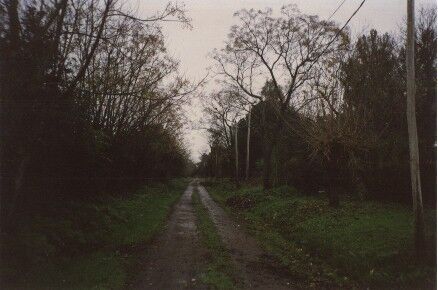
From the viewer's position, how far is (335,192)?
666 inches

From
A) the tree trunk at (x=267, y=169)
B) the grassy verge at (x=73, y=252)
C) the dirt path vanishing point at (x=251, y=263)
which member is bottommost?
Answer: the dirt path vanishing point at (x=251, y=263)

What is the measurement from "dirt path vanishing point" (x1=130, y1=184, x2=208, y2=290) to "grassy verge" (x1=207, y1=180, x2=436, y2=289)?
254 centimetres

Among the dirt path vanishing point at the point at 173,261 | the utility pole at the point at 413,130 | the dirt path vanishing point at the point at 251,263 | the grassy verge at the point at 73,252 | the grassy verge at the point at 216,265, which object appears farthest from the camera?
the utility pole at the point at 413,130

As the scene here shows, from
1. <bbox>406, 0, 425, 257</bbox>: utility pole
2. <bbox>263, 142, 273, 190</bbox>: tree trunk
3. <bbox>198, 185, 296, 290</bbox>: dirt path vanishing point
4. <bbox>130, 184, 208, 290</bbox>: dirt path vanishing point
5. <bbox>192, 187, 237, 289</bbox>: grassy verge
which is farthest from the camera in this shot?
<bbox>263, 142, 273, 190</bbox>: tree trunk

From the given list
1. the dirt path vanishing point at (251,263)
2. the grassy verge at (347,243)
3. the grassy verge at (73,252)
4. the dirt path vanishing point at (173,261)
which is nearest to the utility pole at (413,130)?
the grassy verge at (347,243)

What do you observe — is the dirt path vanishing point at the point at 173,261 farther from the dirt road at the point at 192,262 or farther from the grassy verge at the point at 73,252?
the grassy verge at the point at 73,252

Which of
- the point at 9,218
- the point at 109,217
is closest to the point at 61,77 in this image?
the point at 9,218

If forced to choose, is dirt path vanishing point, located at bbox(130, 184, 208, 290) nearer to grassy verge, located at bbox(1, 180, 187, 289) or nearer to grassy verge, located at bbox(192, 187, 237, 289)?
grassy verge, located at bbox(192, 187, 237, 289)

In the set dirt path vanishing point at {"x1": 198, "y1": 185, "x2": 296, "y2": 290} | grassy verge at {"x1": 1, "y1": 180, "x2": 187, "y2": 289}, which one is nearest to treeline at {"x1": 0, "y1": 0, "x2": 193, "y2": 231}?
grassy verge at {"x1": 1, "y1": 180, "x2": 187, "y2": 289}

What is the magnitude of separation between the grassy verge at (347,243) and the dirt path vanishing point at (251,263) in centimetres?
43

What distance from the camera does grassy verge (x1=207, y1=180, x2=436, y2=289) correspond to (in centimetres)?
851

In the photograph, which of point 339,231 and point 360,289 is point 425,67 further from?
point 360,289

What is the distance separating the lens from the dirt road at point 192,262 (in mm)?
8305

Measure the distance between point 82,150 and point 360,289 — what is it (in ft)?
31.9
